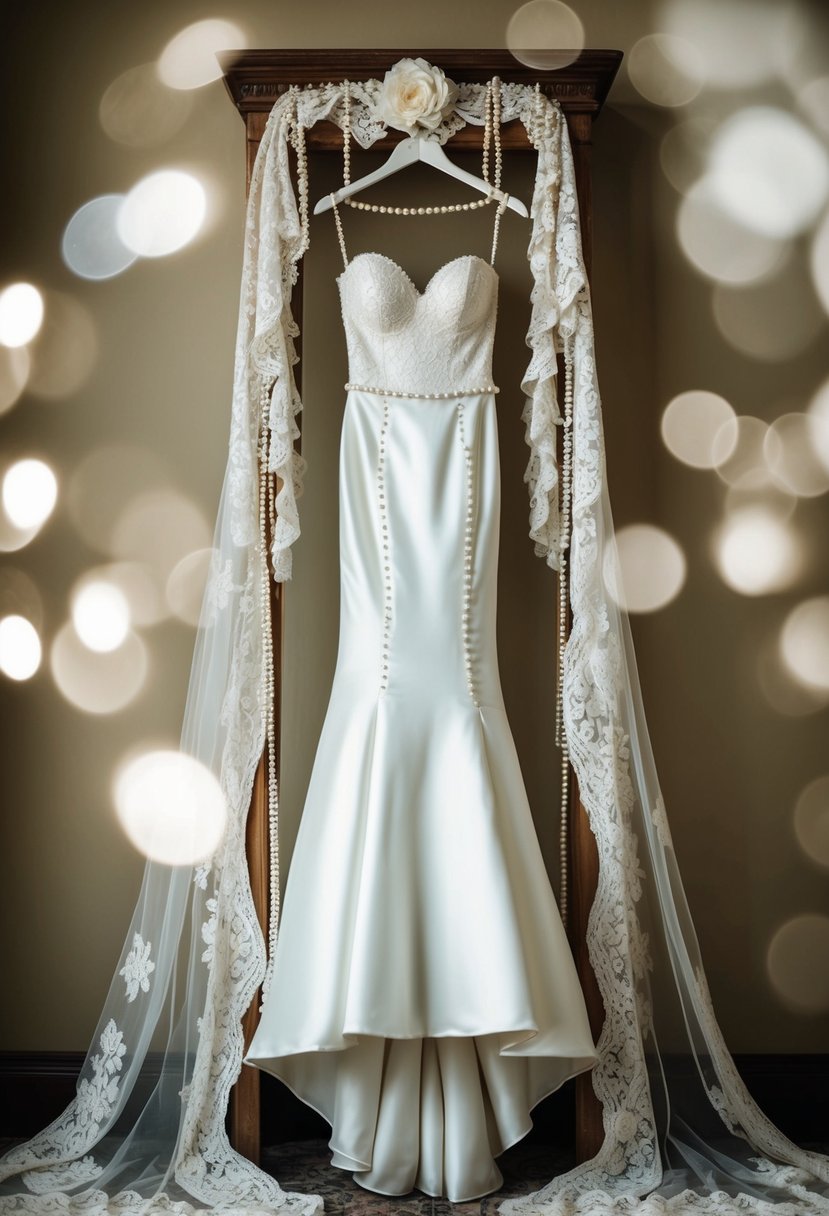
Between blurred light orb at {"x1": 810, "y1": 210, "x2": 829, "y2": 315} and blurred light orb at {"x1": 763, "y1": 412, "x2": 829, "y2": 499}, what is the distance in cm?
30

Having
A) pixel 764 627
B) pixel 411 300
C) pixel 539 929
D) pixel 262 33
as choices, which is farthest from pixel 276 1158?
pixel 262 33

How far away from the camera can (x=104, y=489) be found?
2635mm

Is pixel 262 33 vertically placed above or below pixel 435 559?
Result: above

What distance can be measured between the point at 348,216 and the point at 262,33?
537 mm

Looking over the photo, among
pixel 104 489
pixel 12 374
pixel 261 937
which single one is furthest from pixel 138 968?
pixel 12 374

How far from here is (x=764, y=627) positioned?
264cm

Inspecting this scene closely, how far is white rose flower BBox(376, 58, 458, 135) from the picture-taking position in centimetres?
233

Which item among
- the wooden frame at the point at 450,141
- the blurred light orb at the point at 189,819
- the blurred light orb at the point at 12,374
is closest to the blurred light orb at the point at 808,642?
the wooden frame at the point at 450,141

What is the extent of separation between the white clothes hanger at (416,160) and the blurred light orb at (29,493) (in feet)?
3.05

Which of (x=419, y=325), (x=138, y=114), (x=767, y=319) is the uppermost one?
(x=138, y=114)

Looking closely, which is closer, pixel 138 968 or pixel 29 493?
pixel 138 968

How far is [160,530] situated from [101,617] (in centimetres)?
26

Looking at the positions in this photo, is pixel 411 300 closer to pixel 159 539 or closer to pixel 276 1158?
pixel 159 539

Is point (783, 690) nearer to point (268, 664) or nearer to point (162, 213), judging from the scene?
point (268, 664)
